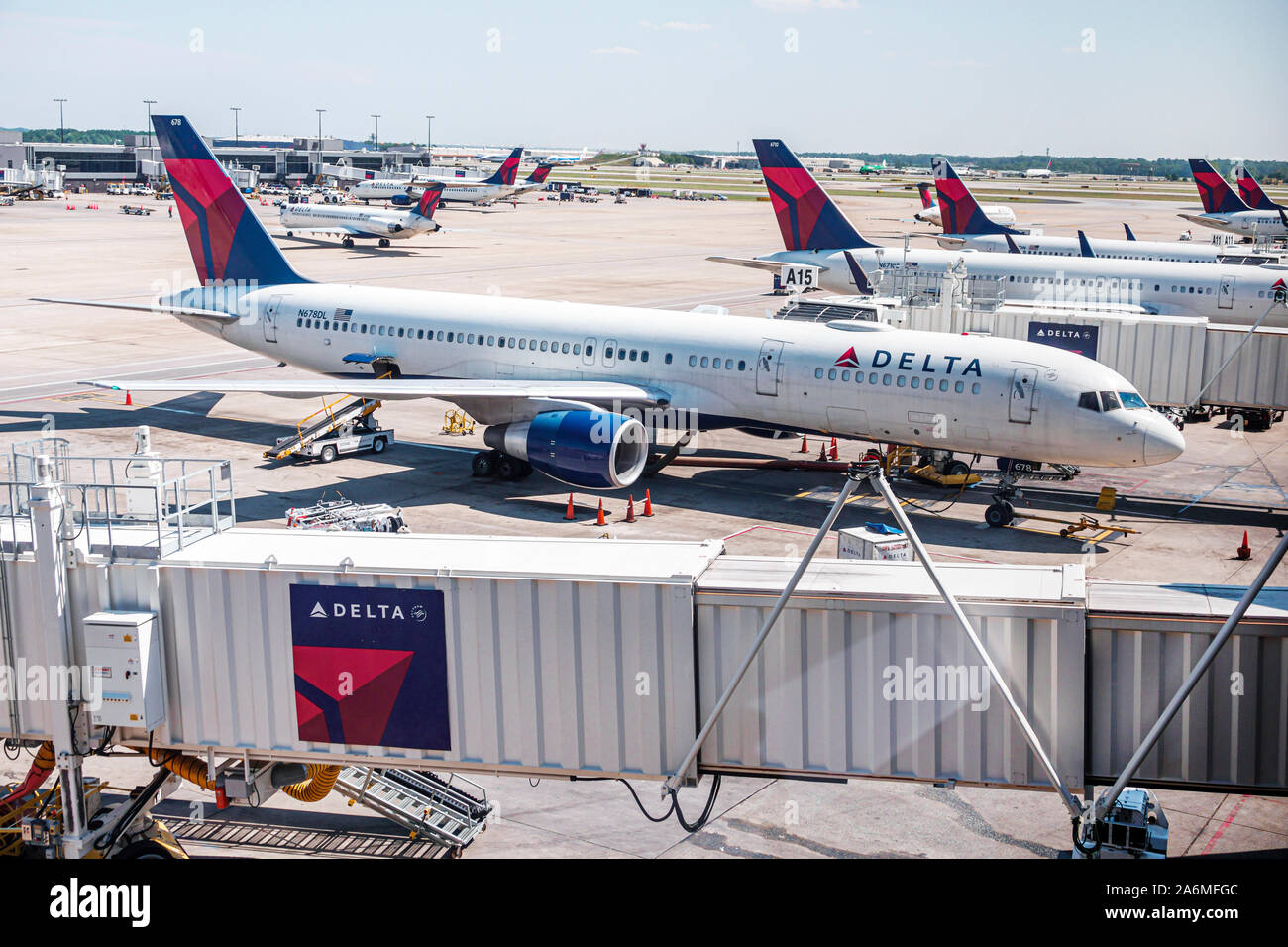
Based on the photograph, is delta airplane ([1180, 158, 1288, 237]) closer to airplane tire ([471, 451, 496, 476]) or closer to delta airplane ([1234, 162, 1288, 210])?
delta airplane ([1234, 162, 1288, 210])

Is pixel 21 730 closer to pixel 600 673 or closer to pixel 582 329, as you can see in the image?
pixel 600 673

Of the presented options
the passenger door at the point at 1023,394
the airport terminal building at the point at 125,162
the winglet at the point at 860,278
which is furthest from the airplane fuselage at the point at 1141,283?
the airport terminal building at the point at 125,162

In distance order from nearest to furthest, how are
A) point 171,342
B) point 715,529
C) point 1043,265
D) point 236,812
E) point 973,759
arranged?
point 973,759 < point 236,812 < point 715,529 < point 1043,265 < point 171,342

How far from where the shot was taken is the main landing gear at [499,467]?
36156 mm

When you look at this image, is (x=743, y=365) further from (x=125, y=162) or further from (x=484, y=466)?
(x=125, y=162)

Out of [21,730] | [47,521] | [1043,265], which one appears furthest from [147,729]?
[1043,265]

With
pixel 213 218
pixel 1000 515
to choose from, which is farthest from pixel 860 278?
pixel 213 218

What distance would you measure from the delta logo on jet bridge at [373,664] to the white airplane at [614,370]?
17.5 metres

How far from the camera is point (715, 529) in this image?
31.5 m

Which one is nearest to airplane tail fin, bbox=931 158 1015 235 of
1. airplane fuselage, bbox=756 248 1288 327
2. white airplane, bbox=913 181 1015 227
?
airplane fuselage, bbox=756 248 1288 327

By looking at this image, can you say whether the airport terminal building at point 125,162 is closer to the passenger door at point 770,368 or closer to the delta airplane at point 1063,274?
the delta airplane at point 1063,274

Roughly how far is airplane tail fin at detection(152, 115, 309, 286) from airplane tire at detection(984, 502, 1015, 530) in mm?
24057

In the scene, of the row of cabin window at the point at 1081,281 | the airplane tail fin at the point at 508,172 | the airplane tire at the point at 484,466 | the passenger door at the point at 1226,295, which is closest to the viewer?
the airplane tire at the point at 484,466

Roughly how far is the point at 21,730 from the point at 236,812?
4.01 meters
